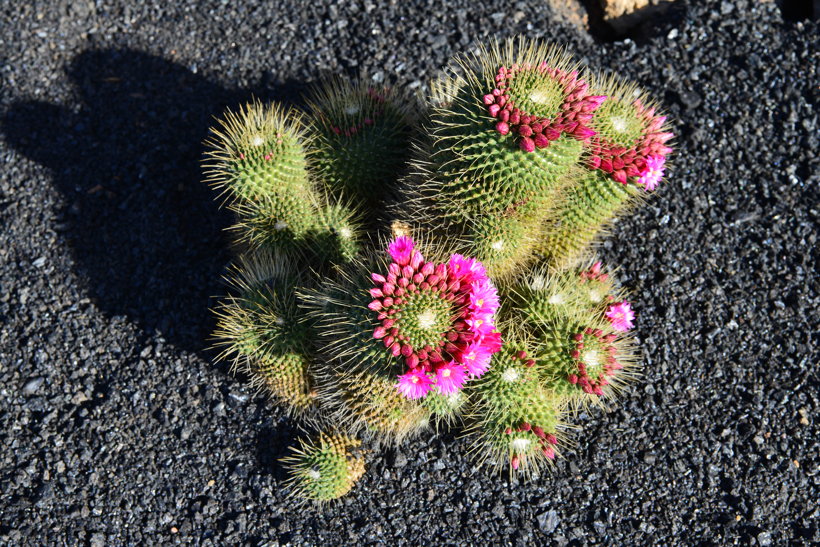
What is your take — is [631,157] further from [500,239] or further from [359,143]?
[359,143]

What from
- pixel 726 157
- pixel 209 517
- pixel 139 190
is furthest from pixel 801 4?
pixel 209 517

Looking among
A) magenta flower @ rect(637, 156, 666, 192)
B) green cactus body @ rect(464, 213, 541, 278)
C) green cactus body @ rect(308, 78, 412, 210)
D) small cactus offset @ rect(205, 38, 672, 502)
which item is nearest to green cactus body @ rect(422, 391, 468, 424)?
small cactus offset @ rect(205, 38, 672, 502)

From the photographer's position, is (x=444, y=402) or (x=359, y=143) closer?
(x=444, y=402)

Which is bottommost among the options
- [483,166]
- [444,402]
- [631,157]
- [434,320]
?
[444,402]

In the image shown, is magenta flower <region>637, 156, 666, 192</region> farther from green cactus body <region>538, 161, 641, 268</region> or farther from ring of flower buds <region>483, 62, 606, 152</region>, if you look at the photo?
ring of flower buds <region>483, 62, 606, 152</region>

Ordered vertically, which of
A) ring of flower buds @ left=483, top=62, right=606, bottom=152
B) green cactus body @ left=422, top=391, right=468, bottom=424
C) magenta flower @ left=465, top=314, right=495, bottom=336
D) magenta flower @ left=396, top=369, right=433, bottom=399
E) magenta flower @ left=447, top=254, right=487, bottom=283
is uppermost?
ring of flower buds @ left=483, top=62, right=606, bottom=152

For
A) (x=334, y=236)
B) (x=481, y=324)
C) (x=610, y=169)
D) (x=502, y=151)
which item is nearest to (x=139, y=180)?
(x=334, y=236)

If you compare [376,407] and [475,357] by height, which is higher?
[475,357]
